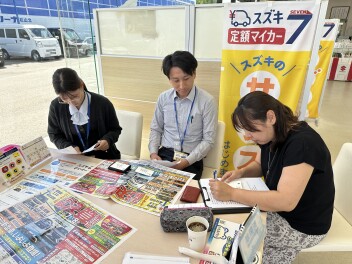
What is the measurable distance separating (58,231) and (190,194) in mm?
545

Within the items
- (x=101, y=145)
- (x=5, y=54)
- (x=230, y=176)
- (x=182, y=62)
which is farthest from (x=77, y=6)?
(x=230, y=176)

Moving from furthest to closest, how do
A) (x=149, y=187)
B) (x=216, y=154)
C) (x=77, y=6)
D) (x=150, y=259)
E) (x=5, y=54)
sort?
(x=77, y=6) → (x=5, y=54) → (x=216, y=154) → (x=149, y=187) → (x=150, y=259)

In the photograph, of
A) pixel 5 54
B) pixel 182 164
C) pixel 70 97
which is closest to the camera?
pixel 70 97

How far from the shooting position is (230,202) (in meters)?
1.06

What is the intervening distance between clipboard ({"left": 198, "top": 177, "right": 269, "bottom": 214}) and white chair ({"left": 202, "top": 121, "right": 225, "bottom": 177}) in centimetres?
57

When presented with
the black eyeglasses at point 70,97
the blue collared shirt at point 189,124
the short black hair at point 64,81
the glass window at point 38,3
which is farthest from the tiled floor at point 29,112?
the short black hair at point 64,81

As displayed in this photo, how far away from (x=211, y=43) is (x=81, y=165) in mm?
1598

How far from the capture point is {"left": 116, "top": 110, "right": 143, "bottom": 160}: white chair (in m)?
1.89

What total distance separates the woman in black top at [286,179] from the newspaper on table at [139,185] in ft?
0.72

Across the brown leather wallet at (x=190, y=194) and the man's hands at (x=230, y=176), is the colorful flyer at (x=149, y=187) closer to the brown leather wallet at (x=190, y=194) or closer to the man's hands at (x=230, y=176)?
the brown leather wallet at (x=190, y=194)

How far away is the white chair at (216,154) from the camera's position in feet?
5.85

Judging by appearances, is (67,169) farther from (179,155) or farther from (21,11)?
(21,11)

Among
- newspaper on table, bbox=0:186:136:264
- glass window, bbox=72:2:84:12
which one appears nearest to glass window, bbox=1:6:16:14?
glass window, bbox=72:2:84:12

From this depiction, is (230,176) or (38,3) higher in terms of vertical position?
(38,3)
